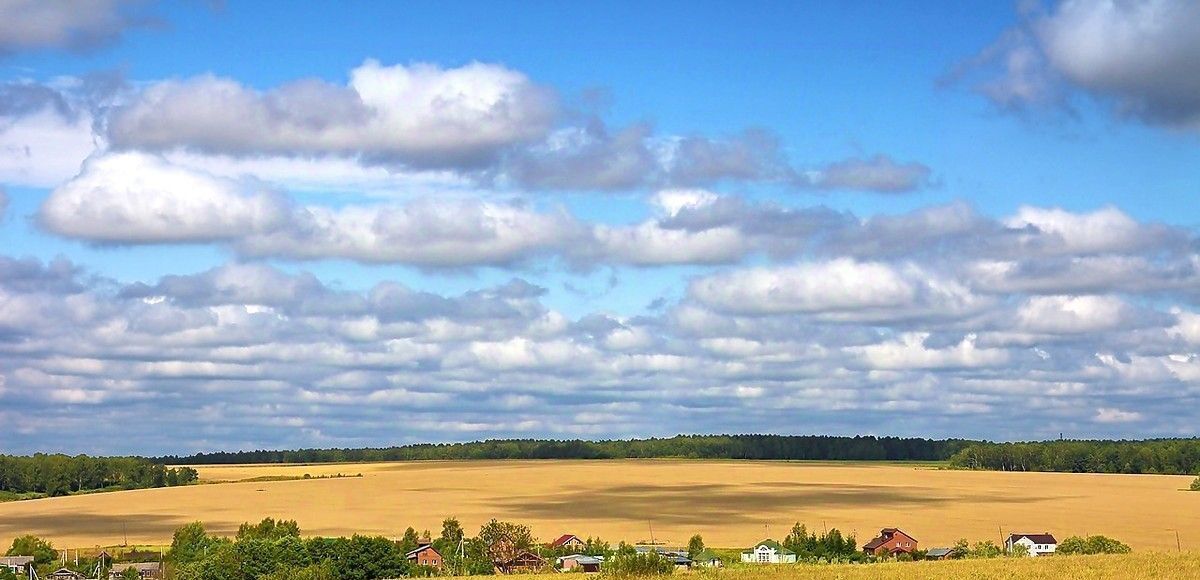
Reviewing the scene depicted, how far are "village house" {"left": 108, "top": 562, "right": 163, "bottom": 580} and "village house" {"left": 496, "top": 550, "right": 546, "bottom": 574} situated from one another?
1428 inches

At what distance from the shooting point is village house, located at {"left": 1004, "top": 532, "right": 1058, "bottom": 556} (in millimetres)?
149150

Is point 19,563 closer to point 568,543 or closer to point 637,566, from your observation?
point 568,543

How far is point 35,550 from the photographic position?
6294 inches

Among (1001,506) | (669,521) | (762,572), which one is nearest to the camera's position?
(762,572)

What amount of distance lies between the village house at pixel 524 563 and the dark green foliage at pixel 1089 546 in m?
53.8

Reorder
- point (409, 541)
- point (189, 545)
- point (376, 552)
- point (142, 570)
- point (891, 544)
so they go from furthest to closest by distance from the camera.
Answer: point (409, 541), point (189, 545), point (891, 544), point (142, 570), point (376, 552)

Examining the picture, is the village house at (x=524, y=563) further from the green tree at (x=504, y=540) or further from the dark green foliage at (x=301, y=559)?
the dark green foliage at (x=301, y=559)

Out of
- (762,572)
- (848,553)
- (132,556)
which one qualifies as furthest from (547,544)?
(762,572)

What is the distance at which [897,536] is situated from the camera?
155875 millimetres

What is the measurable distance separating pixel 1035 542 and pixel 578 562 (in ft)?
172

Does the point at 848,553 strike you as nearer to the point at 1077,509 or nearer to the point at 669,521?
the point at 669,521

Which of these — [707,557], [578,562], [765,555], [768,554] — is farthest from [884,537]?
[578,562]

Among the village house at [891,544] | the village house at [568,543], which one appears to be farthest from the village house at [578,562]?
the village house at [891,544]

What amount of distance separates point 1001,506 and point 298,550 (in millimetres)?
110237
